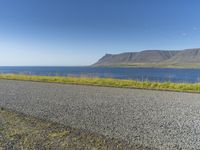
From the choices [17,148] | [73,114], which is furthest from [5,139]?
[73,114]

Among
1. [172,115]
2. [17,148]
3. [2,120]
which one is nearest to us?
[17,148]

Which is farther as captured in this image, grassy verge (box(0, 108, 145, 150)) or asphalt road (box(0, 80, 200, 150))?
asphalt road (box(0, 80, 200, 150))

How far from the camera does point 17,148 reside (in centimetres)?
501

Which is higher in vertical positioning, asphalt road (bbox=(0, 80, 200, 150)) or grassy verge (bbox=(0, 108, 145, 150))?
grassy verge (bbox=(0, 108, 145, 150))

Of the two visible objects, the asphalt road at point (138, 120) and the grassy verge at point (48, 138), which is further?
the asphalt road at point (138, 120)

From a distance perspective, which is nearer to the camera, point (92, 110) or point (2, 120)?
point (2, 120)

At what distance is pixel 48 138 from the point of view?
5.66 metres

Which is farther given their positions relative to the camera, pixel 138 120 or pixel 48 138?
pixel 138 120

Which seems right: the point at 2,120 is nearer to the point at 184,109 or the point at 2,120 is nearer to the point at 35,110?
the point at 35,110

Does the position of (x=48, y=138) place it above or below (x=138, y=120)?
above

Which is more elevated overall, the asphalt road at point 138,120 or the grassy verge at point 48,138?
the grassy verge at point 48,138

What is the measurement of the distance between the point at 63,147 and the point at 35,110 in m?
4.55

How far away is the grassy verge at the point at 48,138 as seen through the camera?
518 cm

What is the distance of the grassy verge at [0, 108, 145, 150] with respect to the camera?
5176mm
